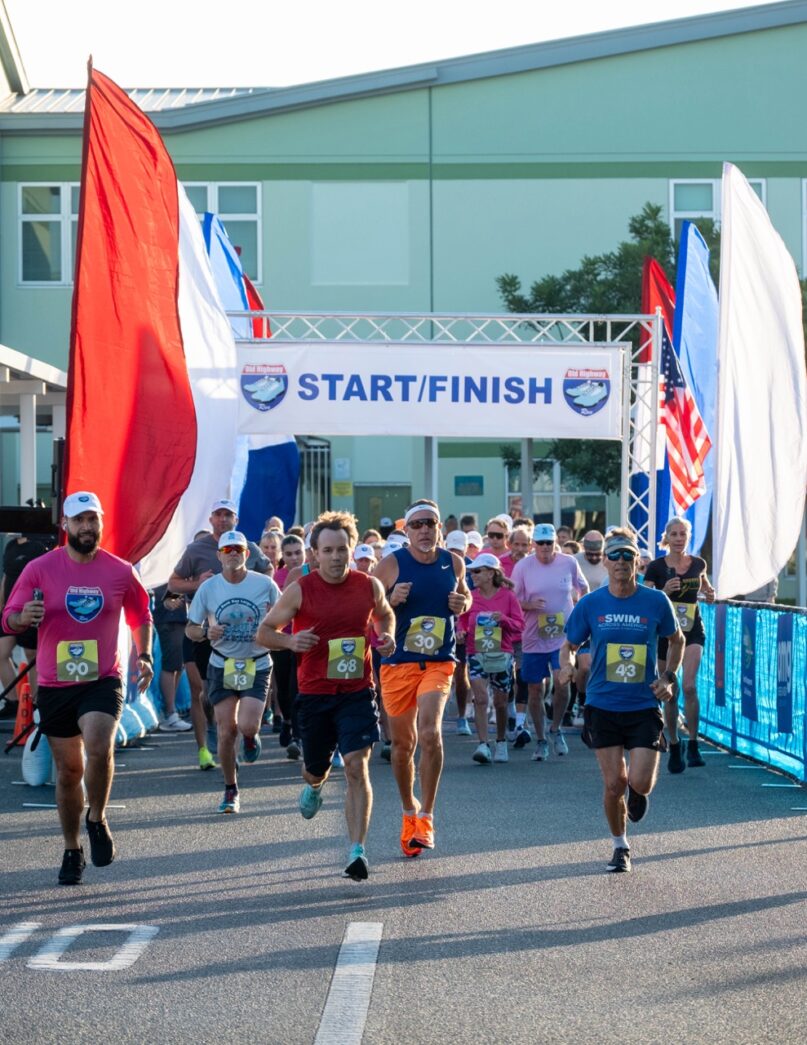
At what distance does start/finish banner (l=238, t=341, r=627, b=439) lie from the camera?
18.5 m

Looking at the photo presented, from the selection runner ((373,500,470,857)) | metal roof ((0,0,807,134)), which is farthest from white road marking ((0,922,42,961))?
metal roof ((0,0,807,134))

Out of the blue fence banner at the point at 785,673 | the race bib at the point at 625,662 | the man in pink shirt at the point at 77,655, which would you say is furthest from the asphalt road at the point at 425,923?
the blue fence banner at the point at 785,673

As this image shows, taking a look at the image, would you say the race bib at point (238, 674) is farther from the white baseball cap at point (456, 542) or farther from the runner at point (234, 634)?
the white baseball cap at point (456, 542)

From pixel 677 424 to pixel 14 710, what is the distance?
305 inches

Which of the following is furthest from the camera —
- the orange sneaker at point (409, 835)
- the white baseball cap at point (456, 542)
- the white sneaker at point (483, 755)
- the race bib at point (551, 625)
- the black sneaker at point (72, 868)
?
the white baseball cap at point (456, 542)

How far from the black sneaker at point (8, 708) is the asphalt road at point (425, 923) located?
4.28 metres

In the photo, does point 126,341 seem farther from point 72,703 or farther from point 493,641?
point 493,641

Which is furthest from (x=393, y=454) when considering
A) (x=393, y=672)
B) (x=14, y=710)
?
(x=393, y=672)

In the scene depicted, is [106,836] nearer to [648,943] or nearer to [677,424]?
[648,943]

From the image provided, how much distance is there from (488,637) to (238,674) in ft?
10.8

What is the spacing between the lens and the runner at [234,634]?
11.5 metres

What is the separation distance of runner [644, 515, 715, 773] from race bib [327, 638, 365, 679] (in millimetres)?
5101

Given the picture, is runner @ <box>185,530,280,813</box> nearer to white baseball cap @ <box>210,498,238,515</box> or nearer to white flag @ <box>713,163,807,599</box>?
A: white baseball cap @ <box>210,498,238,515</box>

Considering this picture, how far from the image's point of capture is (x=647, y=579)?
13.9 m
